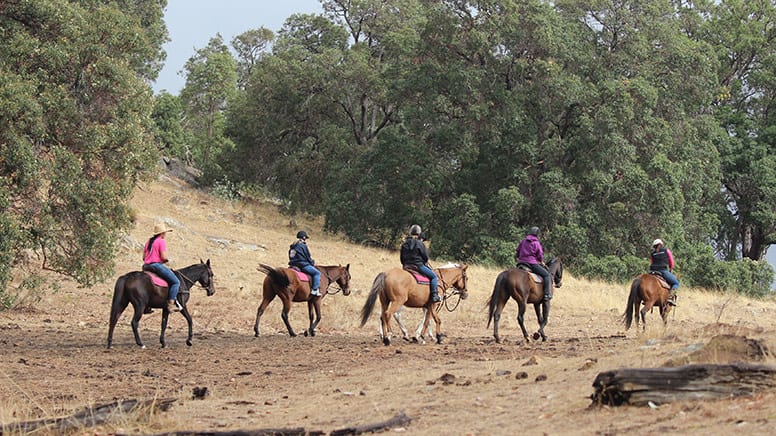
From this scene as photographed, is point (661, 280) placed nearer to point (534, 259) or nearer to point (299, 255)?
point (534, 259)

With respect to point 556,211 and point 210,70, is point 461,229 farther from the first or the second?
point 210,70

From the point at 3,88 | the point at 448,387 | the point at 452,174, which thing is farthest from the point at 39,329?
the point at 452,174

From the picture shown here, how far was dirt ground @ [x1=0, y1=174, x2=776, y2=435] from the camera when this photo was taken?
9.04 metres

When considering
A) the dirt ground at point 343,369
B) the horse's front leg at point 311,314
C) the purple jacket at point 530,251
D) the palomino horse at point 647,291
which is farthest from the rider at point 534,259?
the horse's front leg at point 311,314

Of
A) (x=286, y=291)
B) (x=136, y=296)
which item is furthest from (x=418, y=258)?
(x=136, y=296)

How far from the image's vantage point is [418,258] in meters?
18.4

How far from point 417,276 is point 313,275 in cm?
319

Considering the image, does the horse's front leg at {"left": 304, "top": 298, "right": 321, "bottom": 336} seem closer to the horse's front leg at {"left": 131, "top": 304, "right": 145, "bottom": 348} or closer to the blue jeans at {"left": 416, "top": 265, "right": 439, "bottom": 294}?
the blue jeans at {"left": 416, "top": 265, "right": 439, "bottom": 294}

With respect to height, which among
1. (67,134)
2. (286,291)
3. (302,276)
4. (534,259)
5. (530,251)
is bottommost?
(286,291)

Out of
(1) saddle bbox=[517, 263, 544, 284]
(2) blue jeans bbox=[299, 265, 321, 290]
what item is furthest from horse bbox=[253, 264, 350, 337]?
(1) saddle bbox=[517, 263, 544, 284]

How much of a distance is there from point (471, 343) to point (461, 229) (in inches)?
916

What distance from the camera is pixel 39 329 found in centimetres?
2017

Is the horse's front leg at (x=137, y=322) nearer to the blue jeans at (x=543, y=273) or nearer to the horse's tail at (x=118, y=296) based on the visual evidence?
the horse's tail at (x=118, y=296)

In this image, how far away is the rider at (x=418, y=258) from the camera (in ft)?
60.0
